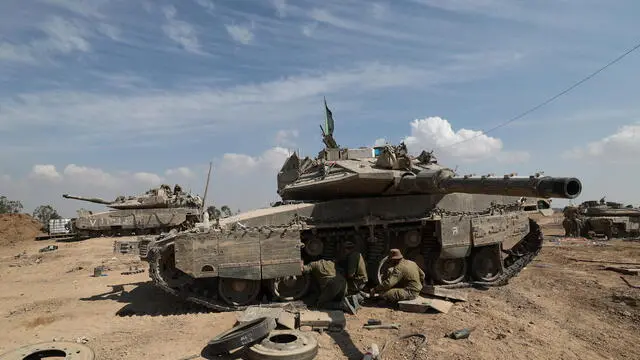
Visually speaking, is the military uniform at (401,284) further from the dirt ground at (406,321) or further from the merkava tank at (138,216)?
the merkava tank at (138,216)

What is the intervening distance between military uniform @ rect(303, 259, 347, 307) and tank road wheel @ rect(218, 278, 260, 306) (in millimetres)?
1012

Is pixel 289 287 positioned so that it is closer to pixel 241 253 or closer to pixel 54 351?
pixel 241 253

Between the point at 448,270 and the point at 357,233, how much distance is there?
237cm

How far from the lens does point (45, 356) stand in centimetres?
575

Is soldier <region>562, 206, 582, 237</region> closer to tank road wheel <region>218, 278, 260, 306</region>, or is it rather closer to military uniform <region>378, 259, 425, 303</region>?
military uniform <region>378, 259, 425, 303</region>

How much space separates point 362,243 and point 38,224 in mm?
31623

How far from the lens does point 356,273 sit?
27.3 ft

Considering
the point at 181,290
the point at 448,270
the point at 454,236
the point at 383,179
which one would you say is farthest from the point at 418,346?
the point at 181,290

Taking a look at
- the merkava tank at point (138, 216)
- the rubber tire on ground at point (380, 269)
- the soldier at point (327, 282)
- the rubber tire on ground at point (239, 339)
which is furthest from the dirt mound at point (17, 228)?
the rubber tire on ground at point (239, 339)

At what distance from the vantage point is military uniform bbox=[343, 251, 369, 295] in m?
8.30

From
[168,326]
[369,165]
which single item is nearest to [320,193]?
[369,165]

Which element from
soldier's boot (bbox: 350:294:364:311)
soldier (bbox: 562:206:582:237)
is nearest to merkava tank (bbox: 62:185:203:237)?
soldier's boot (bbox: 350:294:364:311)

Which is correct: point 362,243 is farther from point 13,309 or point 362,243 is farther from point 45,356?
point 13,309

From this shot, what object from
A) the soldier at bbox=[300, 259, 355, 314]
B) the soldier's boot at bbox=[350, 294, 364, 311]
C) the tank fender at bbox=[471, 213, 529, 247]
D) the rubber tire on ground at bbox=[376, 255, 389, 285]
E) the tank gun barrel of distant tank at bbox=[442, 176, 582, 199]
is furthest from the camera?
the tank fender at bbox=[471, 213, 529, 247]
